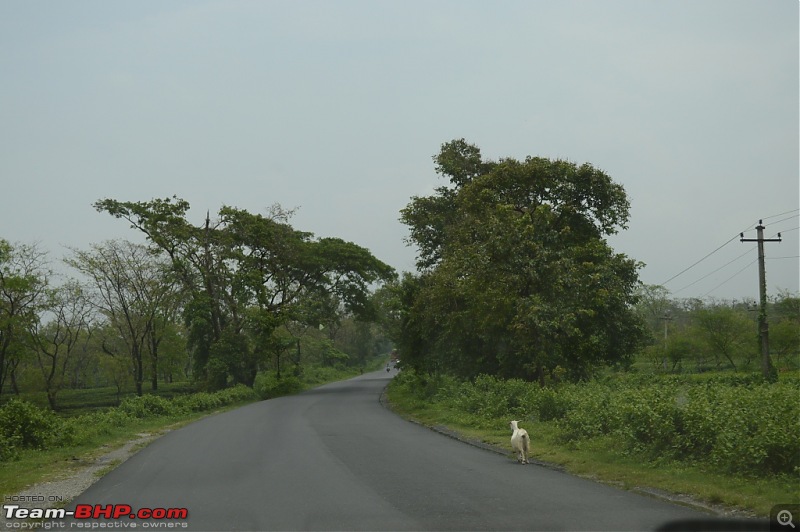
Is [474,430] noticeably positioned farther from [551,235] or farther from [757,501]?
[757,501]

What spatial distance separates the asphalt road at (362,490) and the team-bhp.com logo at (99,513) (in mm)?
159

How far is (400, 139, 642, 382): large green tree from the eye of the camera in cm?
2416

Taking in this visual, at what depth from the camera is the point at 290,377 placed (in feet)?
165

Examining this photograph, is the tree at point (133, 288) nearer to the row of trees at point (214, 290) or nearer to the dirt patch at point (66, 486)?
the row of trees at point (214, 290)

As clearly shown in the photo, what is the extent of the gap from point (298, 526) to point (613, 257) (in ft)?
92.0

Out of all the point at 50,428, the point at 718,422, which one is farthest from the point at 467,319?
the point at 718,422

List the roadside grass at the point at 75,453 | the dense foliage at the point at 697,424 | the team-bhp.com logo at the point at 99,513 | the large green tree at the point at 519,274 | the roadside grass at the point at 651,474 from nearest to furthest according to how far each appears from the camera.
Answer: the roadside grass at the point at 651,474 < the team-bhp.com logo at the point at 99,513 < the dense foliage at the point at 697,424 < the roadside grass at the point at 75,453 < the large green tree at the point at 519,274

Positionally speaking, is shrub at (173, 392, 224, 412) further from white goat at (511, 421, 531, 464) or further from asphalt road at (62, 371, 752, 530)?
white goat at (511, 421, 531, 464)

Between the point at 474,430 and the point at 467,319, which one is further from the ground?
the point at 467,319

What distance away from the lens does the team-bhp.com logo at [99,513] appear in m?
8.68

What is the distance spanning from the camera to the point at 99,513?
9141 mm

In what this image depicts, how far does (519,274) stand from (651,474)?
13602 mm

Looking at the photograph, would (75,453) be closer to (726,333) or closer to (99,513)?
(99,513)

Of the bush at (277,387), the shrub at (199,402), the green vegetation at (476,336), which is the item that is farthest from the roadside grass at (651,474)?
the bush at (277,387)
